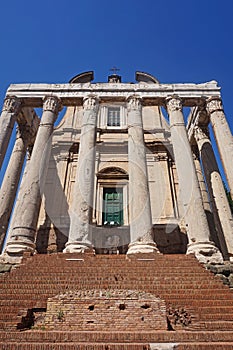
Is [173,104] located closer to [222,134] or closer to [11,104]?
[222,134]

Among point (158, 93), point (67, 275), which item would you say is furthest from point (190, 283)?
point (158, 93)

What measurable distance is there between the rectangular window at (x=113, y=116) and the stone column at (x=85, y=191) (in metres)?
7.04

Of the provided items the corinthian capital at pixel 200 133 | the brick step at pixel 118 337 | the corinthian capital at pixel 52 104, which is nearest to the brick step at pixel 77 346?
the brick step at pixel 118 337

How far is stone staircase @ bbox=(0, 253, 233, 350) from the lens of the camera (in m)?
5.11

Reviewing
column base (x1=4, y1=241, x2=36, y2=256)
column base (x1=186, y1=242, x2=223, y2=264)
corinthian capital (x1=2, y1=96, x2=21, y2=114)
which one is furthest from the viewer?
corinthian capital (x1=2, y1=96, x2=21, y2=114)

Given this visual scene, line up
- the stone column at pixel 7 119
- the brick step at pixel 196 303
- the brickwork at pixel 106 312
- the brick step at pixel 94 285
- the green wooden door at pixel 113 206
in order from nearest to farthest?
the brickwork at pixel 106 312, the brick step at pixel 196 303, the brick step at pixel 94 285, the stone column at pixel 7 119, the green wooden door at pixel 113 206

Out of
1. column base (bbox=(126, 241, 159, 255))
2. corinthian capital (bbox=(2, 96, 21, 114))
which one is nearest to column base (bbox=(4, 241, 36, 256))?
column base (bbox=(126, 241, 159, 255))

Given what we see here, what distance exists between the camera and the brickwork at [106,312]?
619 cm

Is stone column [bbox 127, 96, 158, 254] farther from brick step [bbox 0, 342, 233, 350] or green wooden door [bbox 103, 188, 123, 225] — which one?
brick step [bbox 0, 342, 233, 350]

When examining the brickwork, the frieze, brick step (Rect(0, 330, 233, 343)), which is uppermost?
the frieze

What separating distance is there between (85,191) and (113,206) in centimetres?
624

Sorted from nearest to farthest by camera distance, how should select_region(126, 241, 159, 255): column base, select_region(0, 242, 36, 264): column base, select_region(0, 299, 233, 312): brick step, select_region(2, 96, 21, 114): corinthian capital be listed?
select_region(0, 299, 233, 312): brick step
select_region(0, 242, 36, 264): column base
select_region(126, 241, 159, 255): column base
select_region(2, 96, 21, 114): corinthian capital

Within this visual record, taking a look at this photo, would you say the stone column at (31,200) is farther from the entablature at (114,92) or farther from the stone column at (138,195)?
the stone column at (138,195)

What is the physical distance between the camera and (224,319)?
6723mm
